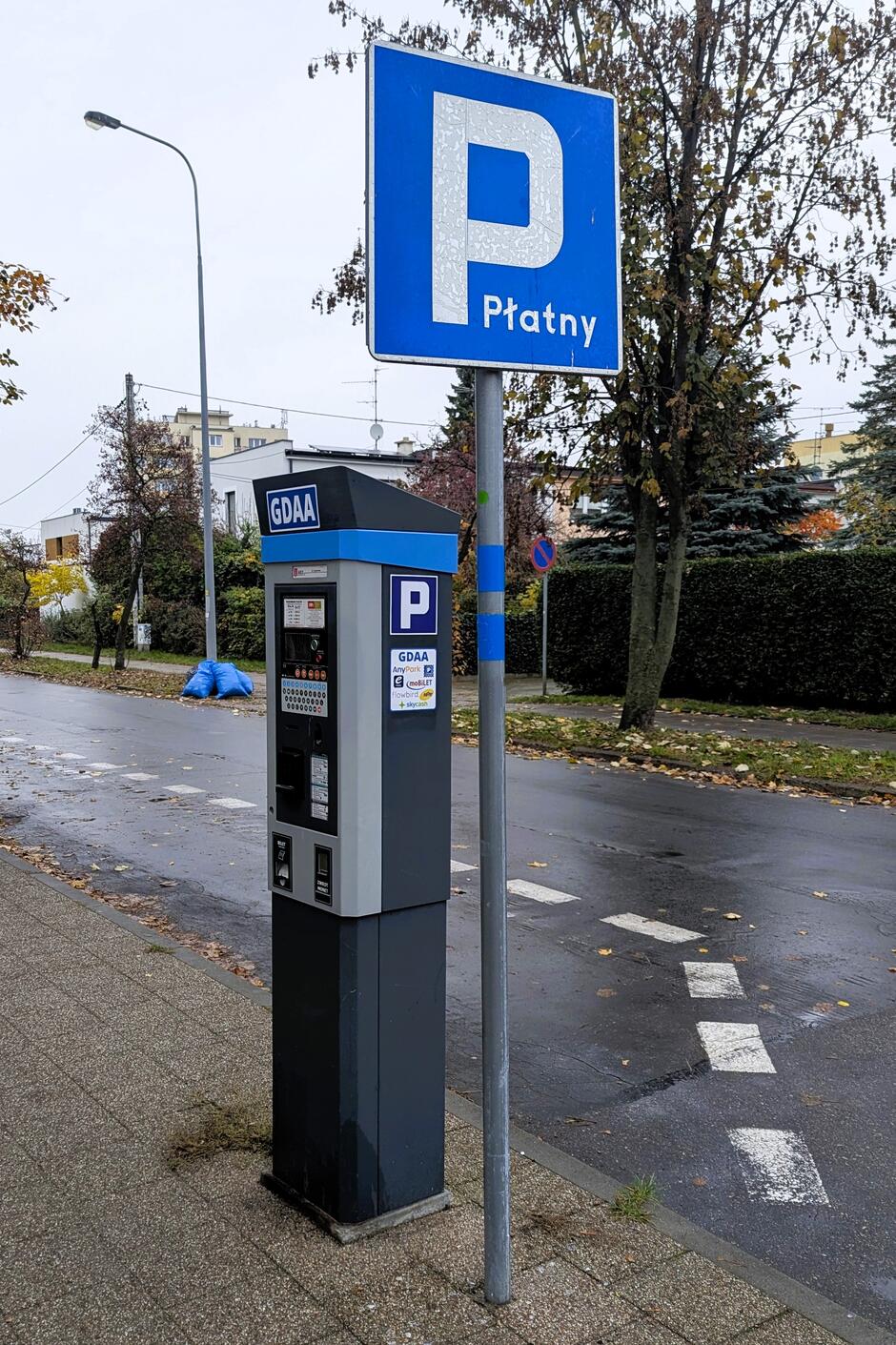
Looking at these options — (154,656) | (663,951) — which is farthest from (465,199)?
(154,656)

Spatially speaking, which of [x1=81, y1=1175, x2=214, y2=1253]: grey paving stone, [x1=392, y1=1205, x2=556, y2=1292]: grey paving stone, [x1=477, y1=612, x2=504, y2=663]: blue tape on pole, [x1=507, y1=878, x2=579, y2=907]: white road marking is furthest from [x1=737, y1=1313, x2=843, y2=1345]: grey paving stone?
[x1=507, y1=878, x2=579, y2=907]: white road marking

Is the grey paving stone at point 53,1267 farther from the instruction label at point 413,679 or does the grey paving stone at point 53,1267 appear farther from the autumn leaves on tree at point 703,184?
the autumn leaves on tree at point 703,184

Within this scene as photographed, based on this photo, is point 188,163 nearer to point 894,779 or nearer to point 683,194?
point 683,194

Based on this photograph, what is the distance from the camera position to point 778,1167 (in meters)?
3.93

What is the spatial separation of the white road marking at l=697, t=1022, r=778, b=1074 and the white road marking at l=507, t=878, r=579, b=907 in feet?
Answer: 7.07

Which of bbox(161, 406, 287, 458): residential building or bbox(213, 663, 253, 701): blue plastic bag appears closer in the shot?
bbox(213, 663, 253, 701): blue plastic bag

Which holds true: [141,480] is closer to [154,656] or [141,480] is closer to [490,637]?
[154,656]

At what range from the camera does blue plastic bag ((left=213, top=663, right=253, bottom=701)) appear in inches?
918

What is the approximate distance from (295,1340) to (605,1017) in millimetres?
2774

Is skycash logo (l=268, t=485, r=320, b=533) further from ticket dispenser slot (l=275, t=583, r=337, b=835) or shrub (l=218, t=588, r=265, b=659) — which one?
shrub (l=218, t=588, r=265, b=659)

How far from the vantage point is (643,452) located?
1470 cm

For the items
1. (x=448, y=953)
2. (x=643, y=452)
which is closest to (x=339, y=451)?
(x=643, y=452)

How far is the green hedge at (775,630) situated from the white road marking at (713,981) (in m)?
13.1

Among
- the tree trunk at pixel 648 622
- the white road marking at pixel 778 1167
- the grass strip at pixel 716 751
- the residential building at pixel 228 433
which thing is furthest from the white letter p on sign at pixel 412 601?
the residential building at pixel 228 433
